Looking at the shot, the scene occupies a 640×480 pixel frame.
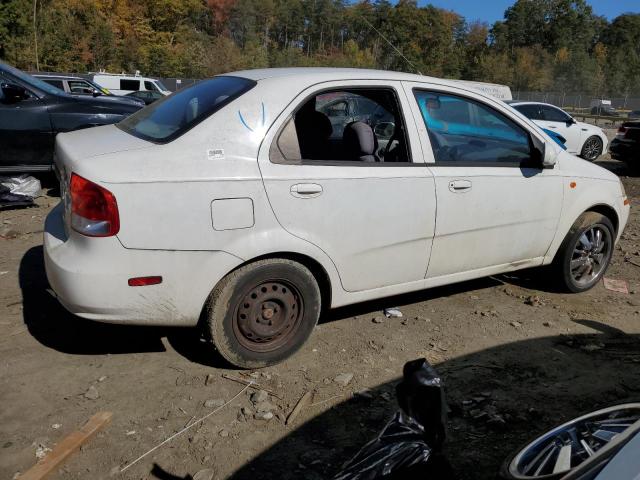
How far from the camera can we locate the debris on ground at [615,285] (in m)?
5.01

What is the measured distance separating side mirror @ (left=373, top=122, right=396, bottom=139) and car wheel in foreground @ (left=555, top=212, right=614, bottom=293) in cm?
183

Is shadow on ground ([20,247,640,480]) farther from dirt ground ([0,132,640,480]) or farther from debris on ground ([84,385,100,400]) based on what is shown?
debris on ground ([84,385,100,400])

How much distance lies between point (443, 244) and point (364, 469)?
2.21 metres

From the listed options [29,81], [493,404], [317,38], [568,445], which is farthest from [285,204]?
[317,38]

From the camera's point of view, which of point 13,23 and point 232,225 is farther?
point 13,23

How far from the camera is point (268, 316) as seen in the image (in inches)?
131

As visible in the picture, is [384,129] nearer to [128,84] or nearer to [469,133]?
[469,133]

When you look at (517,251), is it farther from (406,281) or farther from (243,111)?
(243,111)

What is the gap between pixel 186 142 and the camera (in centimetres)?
304

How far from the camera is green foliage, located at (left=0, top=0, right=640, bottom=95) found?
47.9 metres

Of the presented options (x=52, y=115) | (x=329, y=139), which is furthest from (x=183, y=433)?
(x=52, y=115)

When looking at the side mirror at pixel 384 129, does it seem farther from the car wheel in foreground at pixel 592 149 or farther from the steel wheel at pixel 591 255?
the car wheel in foreground at pixel 592 149

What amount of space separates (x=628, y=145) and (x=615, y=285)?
9371mm

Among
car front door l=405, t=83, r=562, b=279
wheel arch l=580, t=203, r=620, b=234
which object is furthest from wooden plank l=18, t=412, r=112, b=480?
wheel arch l=580, t=203, r=620, b=234
